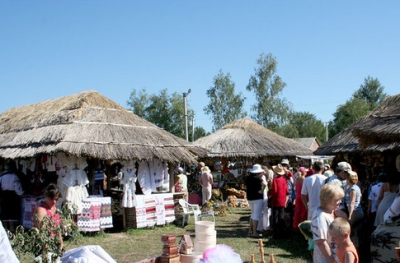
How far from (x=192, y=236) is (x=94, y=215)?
7.93 ft

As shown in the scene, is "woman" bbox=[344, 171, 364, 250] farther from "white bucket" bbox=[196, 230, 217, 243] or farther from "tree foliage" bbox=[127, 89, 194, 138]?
"tree foliage" bbox=[127, 89, 194, 138]

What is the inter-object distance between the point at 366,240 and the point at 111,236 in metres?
5.85

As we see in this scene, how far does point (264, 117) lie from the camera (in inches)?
1453

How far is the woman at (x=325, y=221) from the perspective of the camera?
359cm

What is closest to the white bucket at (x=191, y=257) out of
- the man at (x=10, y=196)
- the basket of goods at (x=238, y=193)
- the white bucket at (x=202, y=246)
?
the white bucket at (x=202, y=246)

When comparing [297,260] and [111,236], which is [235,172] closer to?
[111,236]

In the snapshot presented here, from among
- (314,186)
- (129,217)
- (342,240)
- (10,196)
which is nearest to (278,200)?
(314,186)

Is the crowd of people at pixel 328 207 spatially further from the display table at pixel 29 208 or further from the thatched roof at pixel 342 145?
the display table at pixel 29 208

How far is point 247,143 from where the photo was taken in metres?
19.5

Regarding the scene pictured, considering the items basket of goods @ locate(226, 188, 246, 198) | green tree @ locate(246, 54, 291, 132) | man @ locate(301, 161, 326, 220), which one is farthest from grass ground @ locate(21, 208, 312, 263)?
green tree @ locate(246, 54, 291, 132)

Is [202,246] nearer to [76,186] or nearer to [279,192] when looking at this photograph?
[279,192]

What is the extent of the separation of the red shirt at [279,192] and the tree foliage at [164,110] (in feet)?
117

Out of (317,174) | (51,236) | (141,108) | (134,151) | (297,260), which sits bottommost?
(297,260)

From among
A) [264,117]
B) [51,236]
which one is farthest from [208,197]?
[264,117]
